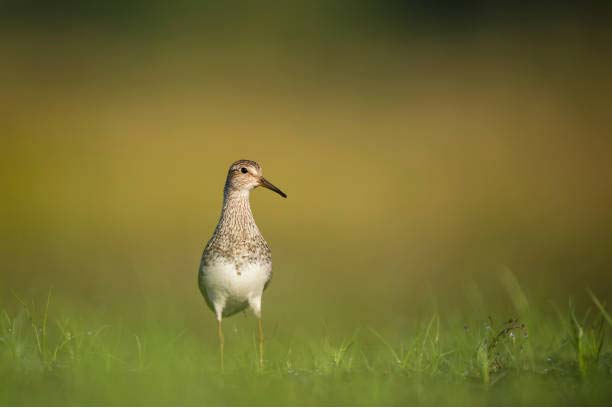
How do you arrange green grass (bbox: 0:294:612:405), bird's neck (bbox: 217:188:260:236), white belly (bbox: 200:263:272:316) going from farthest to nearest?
bird's neck (bbox: 217:188:260:236)
white belly (bbox: 200:263:272:316)
green grass (bbox: 0:294:612:405)

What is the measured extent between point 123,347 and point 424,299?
166 inches

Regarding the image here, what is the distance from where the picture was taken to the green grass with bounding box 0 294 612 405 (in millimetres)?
4238

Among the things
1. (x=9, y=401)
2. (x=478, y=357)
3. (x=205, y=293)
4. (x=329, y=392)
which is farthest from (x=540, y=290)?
Result: (x=9, y=401)

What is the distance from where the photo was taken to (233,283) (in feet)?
19.1

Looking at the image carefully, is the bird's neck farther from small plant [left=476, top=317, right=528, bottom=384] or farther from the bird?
small plant [left=476, top=317, right=528, bottom=384]

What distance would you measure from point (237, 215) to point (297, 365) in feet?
5.08

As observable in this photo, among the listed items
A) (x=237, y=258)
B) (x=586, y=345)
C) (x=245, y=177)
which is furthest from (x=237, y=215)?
(x=586, y=345)

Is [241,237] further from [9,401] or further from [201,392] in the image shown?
[9,401]

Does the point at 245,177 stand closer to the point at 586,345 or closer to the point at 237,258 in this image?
the point at 237,258

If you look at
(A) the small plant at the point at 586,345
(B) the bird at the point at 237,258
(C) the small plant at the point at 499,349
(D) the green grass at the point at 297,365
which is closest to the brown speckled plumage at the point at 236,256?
(B) the bird at the point at 237,258

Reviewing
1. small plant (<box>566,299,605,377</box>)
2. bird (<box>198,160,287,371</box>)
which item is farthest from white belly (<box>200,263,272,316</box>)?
small plant (<box>566,299,605,377</box>)

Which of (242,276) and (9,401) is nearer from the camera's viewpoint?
(9,401)

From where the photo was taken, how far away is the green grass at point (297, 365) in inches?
167

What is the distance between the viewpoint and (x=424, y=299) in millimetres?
8703
